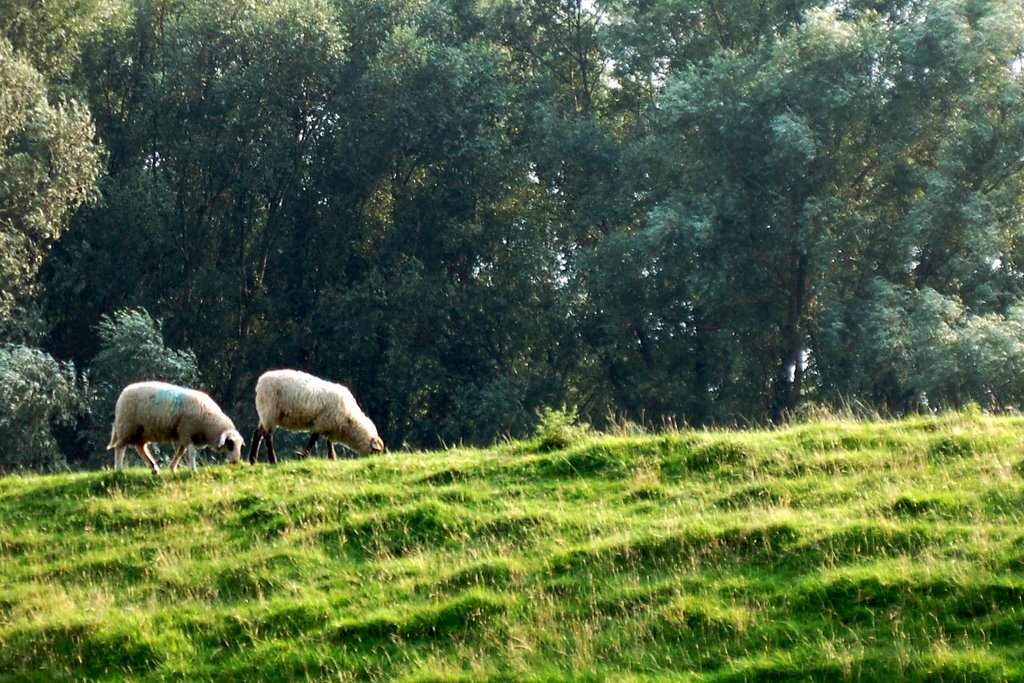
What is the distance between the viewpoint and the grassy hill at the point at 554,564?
12438 millimetres

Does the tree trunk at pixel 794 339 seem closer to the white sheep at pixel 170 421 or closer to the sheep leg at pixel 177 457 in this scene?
the sheep leg at pixel 177 457

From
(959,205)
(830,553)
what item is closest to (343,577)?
(830,553)

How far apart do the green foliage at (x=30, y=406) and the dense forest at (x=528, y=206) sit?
3.47 metres

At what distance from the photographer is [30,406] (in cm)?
3325

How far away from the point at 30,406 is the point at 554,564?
73.1ft

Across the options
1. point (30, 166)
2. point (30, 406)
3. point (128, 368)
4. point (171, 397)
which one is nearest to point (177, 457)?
point (171, 397)

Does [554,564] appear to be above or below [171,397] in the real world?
below

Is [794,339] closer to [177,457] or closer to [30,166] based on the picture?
[30,166]

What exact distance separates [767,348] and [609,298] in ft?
17.6

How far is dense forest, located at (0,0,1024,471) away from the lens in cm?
4156

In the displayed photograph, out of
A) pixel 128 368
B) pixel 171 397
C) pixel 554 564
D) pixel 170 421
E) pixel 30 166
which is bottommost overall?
pixel 128 368

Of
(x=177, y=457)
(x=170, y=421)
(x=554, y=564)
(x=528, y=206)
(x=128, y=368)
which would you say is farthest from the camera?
(x=528, y=206)

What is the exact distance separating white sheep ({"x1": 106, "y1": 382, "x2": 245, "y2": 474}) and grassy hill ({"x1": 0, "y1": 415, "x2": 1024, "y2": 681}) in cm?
115

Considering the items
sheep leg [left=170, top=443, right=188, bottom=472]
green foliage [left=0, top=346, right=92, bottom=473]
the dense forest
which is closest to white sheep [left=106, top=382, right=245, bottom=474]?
sheep leg [left=170, top=443, right=188, bottom=472]
